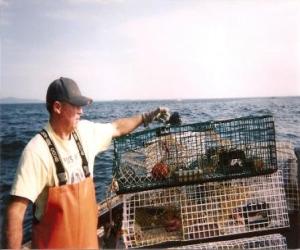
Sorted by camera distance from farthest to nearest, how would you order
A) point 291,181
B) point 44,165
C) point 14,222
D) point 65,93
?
1. point 291,181
2. point 65,93
3. point 44,165
4. point 14,222

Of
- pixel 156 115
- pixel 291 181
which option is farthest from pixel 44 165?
pixel 291 181

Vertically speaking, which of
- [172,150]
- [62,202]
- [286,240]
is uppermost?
[172,150]

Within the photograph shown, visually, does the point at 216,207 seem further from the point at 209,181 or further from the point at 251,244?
the point at 251,244

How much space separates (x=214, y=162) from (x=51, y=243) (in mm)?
1772

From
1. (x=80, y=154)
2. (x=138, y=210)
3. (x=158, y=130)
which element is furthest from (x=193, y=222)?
(x=80, y=154)

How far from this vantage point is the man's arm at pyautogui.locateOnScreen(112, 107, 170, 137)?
8.86 feet

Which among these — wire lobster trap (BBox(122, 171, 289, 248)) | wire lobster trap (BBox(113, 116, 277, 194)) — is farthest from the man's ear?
wire lobster trap (BBox(122, 171, 289, 248))

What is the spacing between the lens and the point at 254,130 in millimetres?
3332

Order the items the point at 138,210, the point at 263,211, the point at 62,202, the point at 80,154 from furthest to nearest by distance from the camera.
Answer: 1. the point at 138,210
2. the point at 263,211
3. the point at 80,154
4. the point at 62,202

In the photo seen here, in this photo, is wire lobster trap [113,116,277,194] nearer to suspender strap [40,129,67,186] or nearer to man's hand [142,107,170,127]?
man's hand [142,107,170,127]

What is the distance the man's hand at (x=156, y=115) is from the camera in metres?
2.79

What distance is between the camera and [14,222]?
1948 millimetres

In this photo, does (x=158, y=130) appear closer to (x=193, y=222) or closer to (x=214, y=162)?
(x=214, y=162)

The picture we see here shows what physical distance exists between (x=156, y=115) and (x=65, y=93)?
798mm
